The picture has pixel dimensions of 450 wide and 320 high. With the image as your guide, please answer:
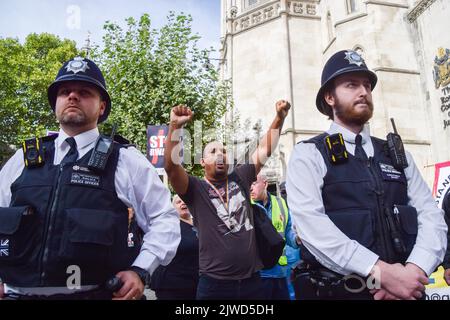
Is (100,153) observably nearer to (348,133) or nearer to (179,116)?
(179,116)

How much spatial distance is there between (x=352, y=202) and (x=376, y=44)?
18.4 m

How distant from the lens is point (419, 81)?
17.8 meters

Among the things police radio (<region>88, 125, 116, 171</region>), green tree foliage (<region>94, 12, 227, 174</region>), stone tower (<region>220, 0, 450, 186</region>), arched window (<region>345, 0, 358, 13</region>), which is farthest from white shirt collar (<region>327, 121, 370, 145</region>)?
arched window (<region>345, 0, 358, 13</region>)

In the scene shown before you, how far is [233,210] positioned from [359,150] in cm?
128

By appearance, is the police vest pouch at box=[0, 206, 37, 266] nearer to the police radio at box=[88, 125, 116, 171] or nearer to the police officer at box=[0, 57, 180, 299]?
the police officer at box=[0, 57, 180, 299]

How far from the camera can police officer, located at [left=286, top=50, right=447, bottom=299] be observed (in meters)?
1.81

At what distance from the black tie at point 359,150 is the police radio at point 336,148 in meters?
0.13

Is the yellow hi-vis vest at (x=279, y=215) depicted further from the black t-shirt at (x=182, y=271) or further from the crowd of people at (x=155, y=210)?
the crowd of people at (x=155, y=210)

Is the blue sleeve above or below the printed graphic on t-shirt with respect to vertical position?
below

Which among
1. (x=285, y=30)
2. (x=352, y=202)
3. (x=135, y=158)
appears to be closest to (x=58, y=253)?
(x=135, y=158)

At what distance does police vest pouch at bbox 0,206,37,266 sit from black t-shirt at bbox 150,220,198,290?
A: 228 cm

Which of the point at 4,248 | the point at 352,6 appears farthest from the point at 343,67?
the point at 352,6

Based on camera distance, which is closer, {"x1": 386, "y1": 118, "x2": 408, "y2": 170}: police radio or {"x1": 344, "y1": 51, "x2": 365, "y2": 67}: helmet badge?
{"x1": 386, "y1": 118, "x2": 408, "y2": 170}: police radio

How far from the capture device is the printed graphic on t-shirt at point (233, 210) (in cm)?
300
